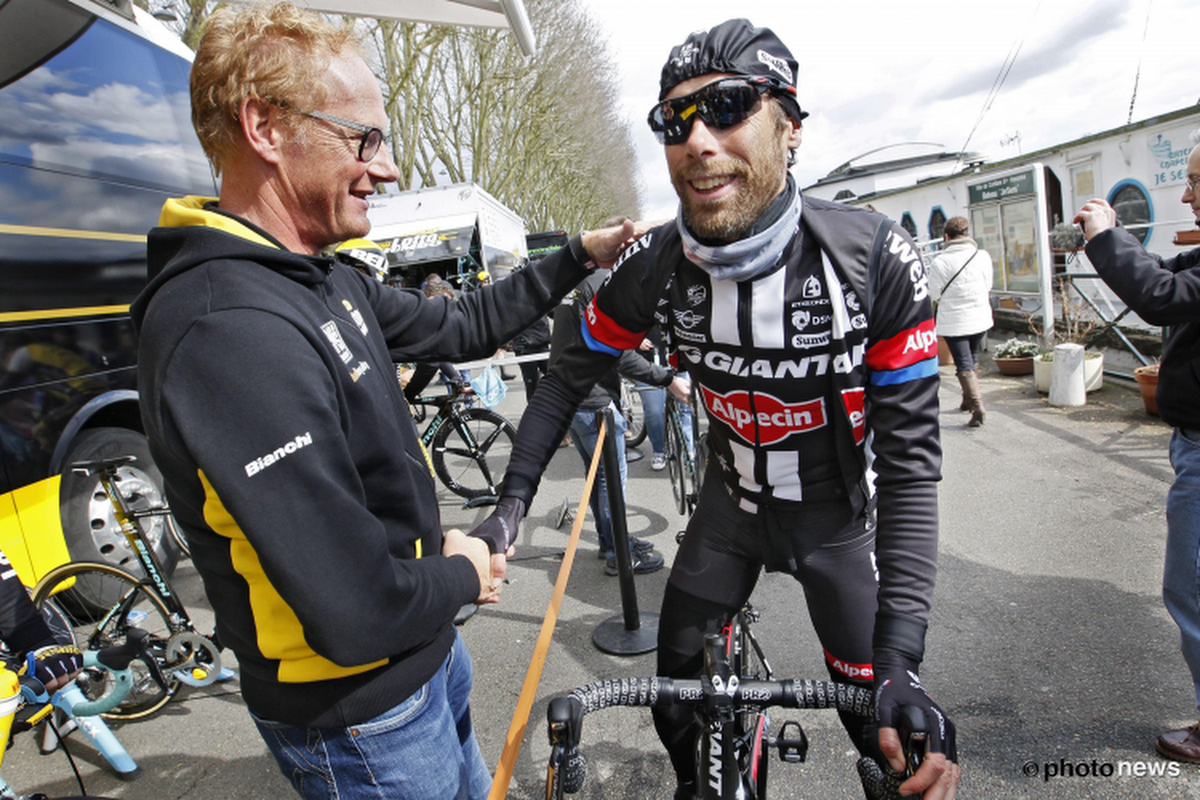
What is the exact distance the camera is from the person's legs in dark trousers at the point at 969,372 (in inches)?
287

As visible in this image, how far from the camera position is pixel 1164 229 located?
11.5 meters

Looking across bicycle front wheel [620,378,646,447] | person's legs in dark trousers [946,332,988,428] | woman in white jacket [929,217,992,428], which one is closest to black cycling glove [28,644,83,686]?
bicycle front wheel [620,378,646,447]

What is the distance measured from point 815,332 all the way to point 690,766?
1291mm

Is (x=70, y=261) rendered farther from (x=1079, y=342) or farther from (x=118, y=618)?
(x=1079, y=342)

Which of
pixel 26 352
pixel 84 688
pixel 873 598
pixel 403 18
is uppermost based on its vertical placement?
pixel 403 18

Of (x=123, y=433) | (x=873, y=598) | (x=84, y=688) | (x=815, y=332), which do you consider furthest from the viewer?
(x=123, y=433)

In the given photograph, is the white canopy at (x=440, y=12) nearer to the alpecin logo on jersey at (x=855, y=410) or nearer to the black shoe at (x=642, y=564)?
the black shoe at (x=642, y=564)

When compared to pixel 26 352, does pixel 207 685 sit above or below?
below

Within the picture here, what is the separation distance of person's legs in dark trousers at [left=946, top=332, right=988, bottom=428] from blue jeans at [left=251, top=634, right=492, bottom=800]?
717 cm

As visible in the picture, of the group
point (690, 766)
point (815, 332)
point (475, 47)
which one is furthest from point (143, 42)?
point (475, 47)

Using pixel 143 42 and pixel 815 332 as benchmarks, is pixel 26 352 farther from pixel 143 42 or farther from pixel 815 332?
pixel 815 332

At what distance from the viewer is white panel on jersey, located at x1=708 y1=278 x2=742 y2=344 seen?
6.22 feet

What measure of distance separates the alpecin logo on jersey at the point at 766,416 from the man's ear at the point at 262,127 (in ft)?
4.22

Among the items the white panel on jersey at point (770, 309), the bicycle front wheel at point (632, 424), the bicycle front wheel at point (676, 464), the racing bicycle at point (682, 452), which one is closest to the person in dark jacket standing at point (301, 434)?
the white panel on jersey at point (770, 309)
